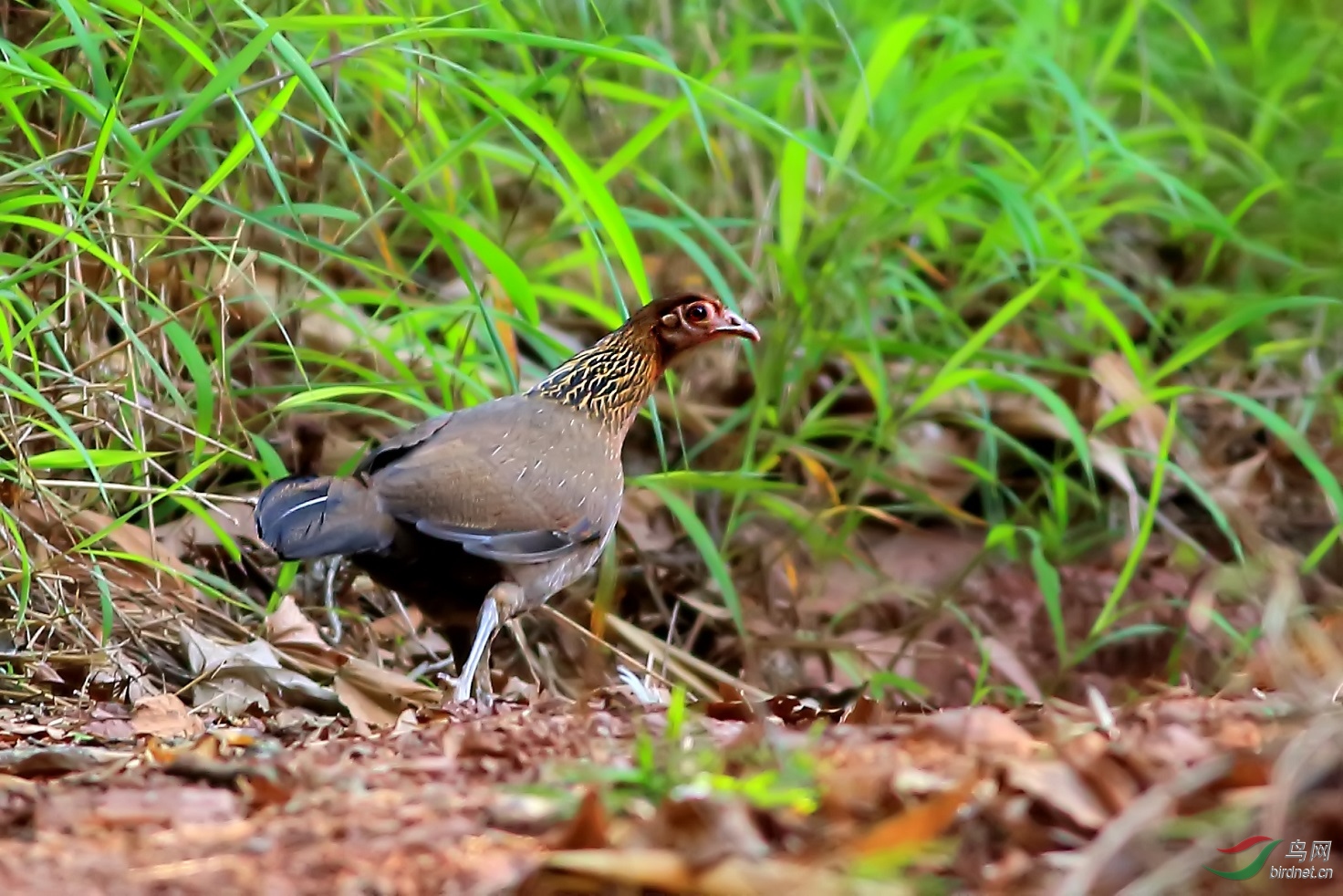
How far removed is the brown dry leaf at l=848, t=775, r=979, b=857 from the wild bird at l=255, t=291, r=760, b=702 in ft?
6.04

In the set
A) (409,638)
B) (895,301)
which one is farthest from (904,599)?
(409,638)

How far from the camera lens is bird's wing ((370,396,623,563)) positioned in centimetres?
356

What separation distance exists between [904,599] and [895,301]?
1.27m

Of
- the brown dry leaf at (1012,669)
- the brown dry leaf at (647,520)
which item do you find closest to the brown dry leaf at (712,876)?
the brown dry leaf at (1012,669)

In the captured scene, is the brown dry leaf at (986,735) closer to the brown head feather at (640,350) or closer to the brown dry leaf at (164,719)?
the brown dry leaf at (164,719)

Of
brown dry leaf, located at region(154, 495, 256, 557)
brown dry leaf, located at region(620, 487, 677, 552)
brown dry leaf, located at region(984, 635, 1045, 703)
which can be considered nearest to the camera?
brown dry leaf, located at region(154, 495, 256, 557)

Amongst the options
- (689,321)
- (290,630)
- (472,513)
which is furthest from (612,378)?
(290,630)

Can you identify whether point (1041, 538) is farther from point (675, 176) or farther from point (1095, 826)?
point (1095, 826)

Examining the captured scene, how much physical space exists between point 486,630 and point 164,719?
A: 84 cm

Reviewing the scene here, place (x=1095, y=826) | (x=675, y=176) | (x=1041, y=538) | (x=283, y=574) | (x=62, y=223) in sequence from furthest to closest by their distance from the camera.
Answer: (x=675, y=176)
(x=1041, y=538)
(x=283, y=574)
(x=62, y=223)
(x=1095, y=826)

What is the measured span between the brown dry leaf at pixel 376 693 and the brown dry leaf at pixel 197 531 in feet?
2.54

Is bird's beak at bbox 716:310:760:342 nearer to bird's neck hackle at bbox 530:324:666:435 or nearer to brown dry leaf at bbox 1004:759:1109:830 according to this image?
bird's neck hackle at bbox 530:324:666:435

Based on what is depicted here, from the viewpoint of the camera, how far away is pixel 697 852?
1558 mm

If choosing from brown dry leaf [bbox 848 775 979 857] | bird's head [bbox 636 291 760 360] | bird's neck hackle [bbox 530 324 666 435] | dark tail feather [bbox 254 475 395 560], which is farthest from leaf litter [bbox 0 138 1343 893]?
bird's head [bbox 636 291 760 360]
